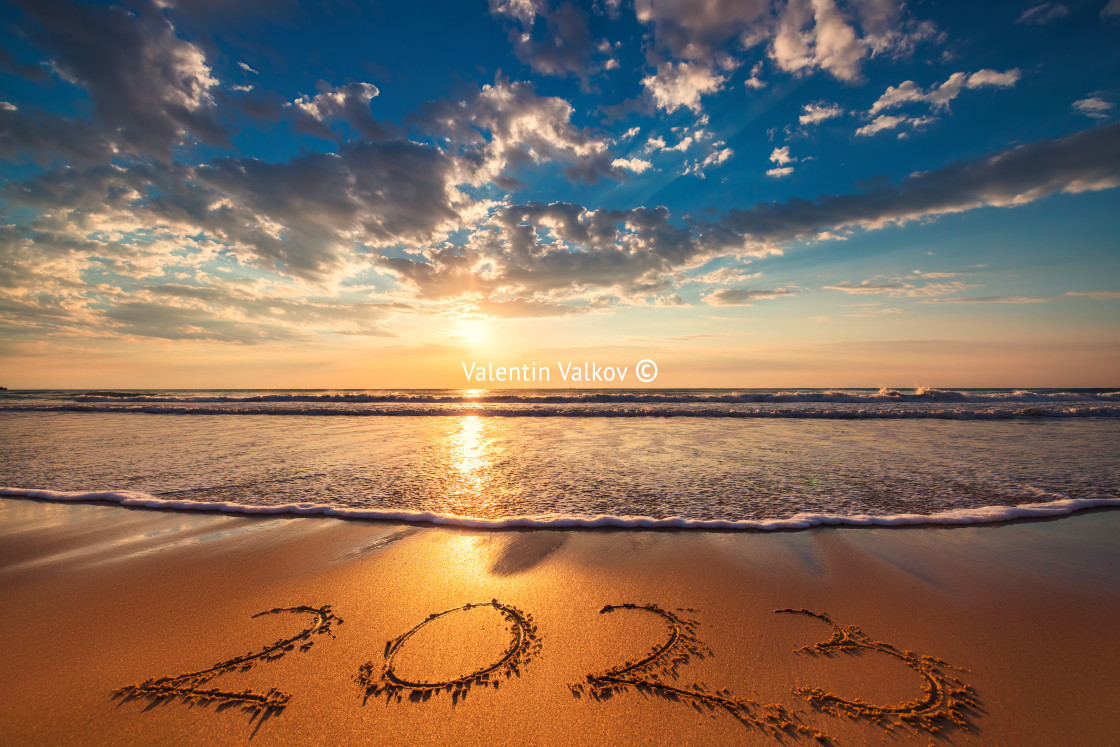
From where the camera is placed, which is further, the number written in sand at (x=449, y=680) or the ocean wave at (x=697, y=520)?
the ocean wave at (x=697, y=520)

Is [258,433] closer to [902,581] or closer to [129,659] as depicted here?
[129,659]

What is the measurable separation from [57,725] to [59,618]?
→ 4.65 ft

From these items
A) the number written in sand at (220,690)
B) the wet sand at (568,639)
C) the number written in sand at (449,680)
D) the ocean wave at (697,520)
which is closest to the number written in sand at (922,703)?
the wet sand at (568,639)

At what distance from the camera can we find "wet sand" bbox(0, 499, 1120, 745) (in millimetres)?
2045

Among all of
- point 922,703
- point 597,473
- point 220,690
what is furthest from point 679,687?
point 597,473

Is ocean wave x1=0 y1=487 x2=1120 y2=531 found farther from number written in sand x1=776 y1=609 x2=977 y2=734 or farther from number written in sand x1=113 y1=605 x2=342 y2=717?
number written in sand x1=113 y1=605 x2=342 y2=717

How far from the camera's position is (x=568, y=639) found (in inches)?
105

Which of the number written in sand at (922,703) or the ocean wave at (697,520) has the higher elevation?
the ocean wave at (697,520)

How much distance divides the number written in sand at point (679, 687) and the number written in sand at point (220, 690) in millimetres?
1598

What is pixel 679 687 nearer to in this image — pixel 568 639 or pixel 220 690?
pixel 568 639

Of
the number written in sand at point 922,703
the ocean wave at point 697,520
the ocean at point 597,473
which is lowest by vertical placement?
the number written in sand at point 922,703

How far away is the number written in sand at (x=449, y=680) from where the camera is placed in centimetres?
223

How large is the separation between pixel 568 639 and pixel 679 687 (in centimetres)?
74

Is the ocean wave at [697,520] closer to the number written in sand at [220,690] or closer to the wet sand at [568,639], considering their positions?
the wet sand at [568,639]
